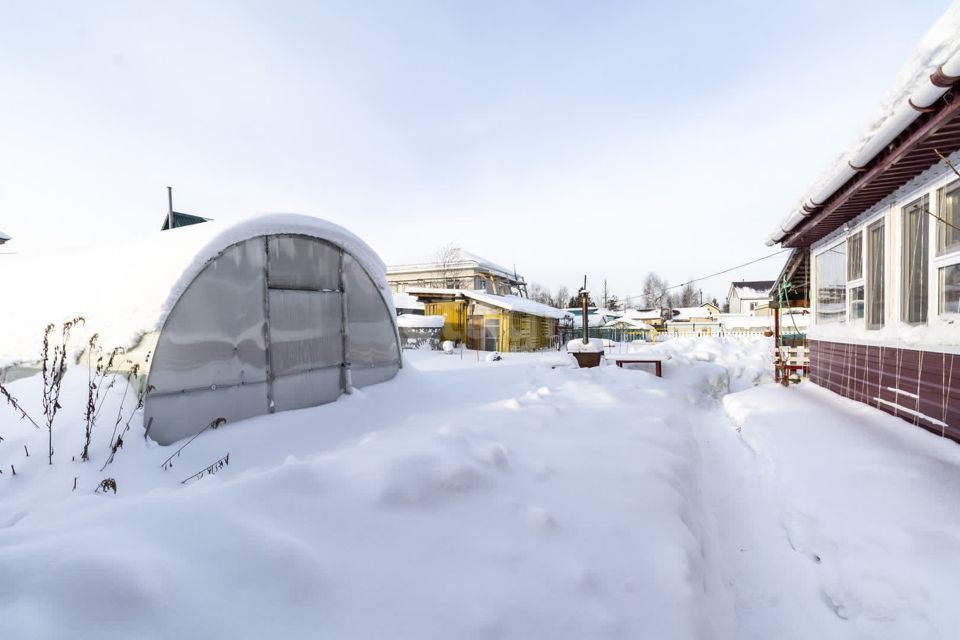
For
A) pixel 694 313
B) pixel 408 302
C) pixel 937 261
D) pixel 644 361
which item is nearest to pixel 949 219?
pixel 937 261

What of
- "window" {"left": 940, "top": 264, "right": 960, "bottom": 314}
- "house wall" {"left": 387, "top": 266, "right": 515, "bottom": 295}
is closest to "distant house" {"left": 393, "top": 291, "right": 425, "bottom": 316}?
"house wall" {"left": 387, "top": 266, "right": 515, "bottom": 295}

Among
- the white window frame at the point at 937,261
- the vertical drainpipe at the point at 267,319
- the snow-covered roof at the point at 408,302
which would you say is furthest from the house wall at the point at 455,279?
the white window frame at the point at 937,261

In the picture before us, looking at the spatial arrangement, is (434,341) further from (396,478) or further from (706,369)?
(396,478)

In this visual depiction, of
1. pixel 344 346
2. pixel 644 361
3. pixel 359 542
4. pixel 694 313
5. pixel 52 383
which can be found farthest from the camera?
pixel 694 313

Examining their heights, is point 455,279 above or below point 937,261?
above

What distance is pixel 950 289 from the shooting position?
4586 mm

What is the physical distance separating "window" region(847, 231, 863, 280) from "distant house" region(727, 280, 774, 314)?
5604cm

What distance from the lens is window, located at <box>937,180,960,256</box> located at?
4.53 m

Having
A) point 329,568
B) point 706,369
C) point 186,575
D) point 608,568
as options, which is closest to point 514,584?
point 608,568

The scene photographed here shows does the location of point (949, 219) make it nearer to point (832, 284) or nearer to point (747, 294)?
point (832, 284)

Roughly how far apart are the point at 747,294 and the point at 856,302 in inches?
2430

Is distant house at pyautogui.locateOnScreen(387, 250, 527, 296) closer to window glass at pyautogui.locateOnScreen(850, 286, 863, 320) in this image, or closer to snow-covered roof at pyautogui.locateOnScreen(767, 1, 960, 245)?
window glass at pyautogui.locateOnScreen(850, 286, 863, 320)

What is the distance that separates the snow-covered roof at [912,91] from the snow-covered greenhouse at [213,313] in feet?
24.4

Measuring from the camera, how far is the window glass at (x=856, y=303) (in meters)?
7.02
